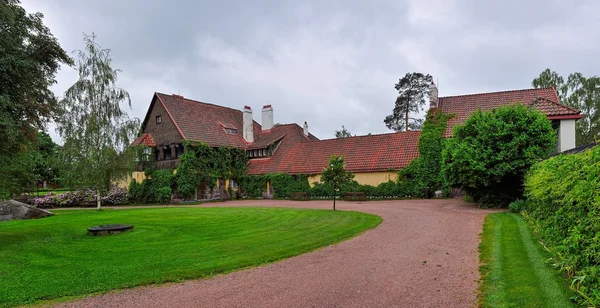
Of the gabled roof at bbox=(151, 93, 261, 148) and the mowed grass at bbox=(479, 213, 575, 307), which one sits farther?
the gabled roof at bbox=(151, 93, 261, 148)

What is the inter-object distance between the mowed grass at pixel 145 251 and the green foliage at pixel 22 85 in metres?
2.17

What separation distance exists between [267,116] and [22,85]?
2930 centimetres

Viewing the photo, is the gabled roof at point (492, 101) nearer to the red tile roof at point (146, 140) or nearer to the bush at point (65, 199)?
the red tile roof at point (146, 140)

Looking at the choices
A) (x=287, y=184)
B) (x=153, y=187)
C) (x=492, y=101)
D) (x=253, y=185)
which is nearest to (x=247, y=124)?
(x=253, y=185)

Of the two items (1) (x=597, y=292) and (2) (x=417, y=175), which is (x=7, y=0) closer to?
(1) (x=597, y=292)

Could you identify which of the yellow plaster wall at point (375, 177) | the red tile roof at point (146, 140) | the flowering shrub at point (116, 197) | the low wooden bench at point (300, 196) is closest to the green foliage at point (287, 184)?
the low wooden bench at point (300, 196)

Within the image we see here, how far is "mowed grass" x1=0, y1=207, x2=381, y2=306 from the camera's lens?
21.4 ft

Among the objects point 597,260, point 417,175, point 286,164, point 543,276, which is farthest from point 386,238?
point 286,164

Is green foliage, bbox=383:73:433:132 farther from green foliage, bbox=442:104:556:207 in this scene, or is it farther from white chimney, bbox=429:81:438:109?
green foliage, bbox=442:104:556:207

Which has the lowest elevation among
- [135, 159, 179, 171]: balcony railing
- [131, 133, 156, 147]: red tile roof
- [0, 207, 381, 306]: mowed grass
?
[0, 207, 381, 306]: mowed grass

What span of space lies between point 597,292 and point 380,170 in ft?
76.9

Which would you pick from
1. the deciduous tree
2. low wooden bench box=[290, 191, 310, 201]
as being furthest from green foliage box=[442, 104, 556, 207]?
low wooden bench box=[290, 191, 310, 201]

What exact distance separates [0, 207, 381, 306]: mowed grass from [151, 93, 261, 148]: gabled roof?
18.6 meters

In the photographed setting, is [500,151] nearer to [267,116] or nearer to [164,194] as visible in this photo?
[164,194]
